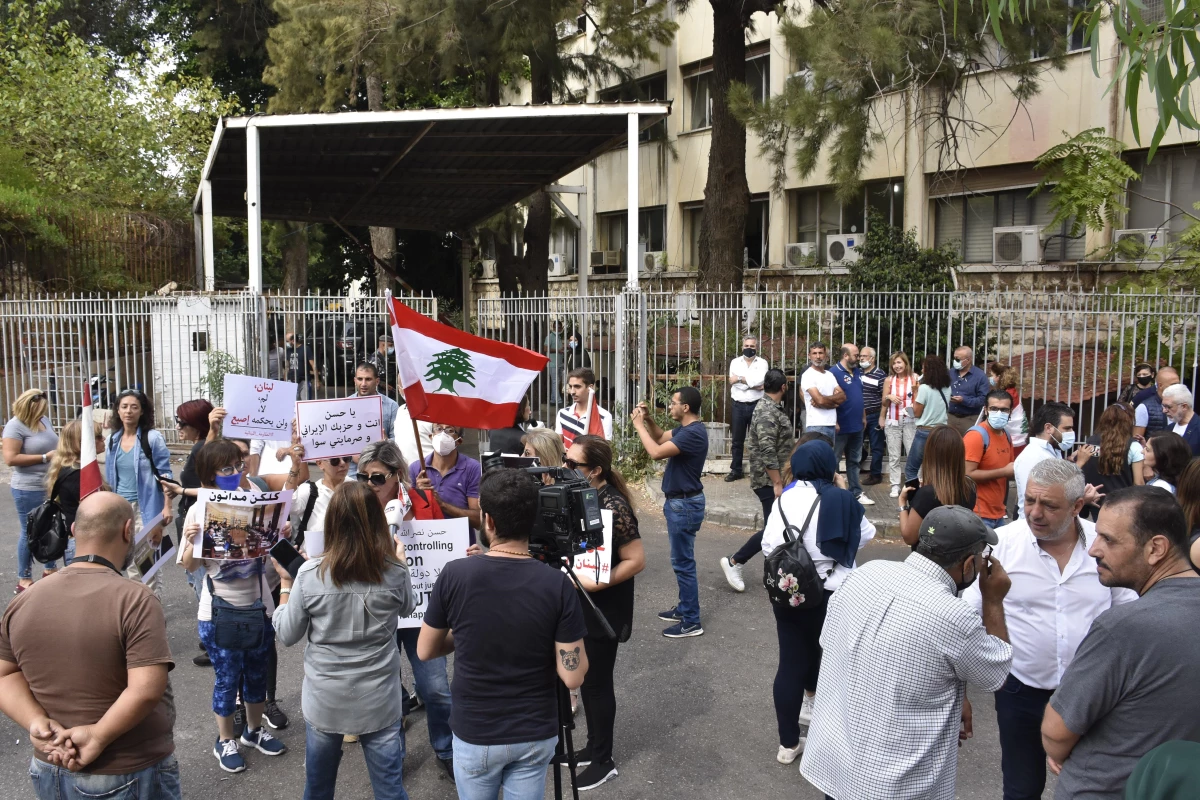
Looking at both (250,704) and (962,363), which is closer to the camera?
(250,704)

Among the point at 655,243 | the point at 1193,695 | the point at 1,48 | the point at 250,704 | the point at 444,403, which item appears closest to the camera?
the point at 1193,695

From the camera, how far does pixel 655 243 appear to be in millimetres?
26609

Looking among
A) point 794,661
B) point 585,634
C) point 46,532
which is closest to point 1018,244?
point 794,661

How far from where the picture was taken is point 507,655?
11.0 feet

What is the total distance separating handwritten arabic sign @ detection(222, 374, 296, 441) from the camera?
6.50 m

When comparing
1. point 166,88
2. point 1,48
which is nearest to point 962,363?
point 166,88

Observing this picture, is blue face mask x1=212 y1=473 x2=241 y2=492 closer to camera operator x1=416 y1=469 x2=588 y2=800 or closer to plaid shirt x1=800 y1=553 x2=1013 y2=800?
camera operator x1=416 y1=469 x2=588 y2=800

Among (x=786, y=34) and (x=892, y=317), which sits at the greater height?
(x=786, y=34)

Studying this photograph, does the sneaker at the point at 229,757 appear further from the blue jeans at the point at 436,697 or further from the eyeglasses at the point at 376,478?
the eyeglasses at the point at 376,478

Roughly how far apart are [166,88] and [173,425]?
40.3 feet

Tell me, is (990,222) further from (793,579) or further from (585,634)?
(585,634)

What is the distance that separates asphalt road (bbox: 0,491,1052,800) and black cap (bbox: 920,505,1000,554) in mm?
1977

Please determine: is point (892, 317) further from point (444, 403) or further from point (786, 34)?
point (444, 403)

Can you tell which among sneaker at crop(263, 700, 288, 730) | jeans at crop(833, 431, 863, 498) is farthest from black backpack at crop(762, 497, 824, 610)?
jeans at crop(833, 431, 863, 498)
